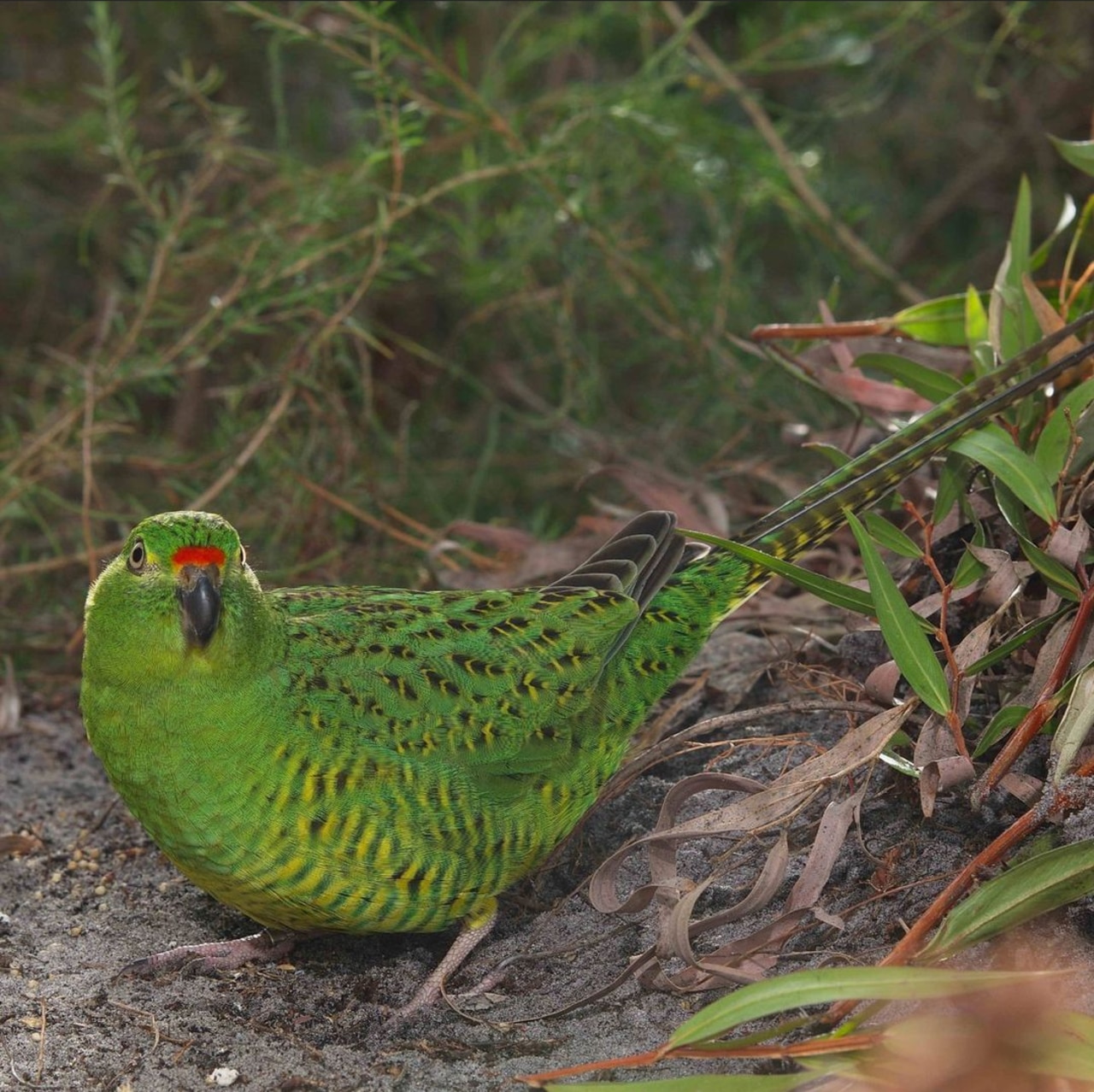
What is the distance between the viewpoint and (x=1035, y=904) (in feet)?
7.16

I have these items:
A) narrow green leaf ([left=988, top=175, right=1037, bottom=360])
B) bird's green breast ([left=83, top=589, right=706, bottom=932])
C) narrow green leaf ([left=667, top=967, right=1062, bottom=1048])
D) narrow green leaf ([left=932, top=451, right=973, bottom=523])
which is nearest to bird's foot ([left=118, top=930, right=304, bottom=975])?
bird's green breast ([left=83, top=589, right=706, bottom=932])

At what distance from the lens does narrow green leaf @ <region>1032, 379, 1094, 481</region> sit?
2.91 metres

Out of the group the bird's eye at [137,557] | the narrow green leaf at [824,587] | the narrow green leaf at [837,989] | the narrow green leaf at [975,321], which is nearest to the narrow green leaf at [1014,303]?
the narrow green leaf at [975,321]

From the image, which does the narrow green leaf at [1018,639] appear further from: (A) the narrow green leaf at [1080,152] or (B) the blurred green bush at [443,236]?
(B) the blurred green bush at [443,236]

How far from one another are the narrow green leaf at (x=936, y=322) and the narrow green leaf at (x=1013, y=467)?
0.74 m

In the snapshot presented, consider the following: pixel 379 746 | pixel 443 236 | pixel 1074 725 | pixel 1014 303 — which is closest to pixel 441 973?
pixel 379 746

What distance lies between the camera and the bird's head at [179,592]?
2.67m

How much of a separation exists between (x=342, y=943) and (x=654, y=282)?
263cm

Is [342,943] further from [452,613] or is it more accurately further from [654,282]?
[654,282]

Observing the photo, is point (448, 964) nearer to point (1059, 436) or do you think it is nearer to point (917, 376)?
point (1059, 436)

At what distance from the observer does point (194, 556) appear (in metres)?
2.69

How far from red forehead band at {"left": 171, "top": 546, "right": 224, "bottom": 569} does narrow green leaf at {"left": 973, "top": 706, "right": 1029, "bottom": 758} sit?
1541 millimetres

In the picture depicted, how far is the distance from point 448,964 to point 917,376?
1.81 metres

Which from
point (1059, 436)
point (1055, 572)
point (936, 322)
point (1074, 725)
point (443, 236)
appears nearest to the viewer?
point (1074, 725)
